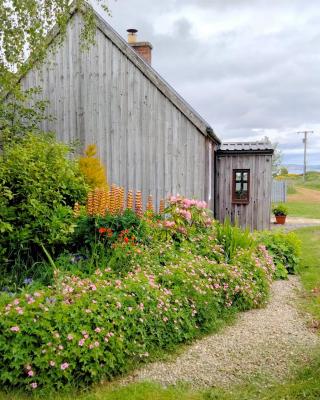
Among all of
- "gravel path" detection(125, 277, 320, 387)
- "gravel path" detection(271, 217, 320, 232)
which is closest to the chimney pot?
"gravel path" detection(271, 217, 320, 232)

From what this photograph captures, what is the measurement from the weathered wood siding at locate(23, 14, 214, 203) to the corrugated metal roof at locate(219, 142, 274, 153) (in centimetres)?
243

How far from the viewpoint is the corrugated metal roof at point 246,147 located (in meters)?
12.7

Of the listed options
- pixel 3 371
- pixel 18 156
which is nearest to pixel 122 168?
pixel 18 156

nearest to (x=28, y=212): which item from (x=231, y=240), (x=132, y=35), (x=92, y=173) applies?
(x=92, y=173)

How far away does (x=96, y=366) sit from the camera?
147 inches

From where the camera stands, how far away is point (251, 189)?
1307 centimetres

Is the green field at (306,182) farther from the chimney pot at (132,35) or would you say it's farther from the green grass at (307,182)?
the chimney pot at (132,35)

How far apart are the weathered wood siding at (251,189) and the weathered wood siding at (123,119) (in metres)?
2.45

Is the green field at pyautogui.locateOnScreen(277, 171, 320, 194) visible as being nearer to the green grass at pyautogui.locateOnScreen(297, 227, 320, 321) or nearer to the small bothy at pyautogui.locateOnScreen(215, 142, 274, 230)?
the small bothy at pyautogui.locateOnScreen(215, 142, 274, 230)

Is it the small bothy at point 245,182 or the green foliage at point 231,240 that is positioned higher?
the small bothy at point 245,182

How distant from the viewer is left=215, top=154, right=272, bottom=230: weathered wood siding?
1296 cm

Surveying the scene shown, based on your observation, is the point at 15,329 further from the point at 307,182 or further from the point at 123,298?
the point at 307,182

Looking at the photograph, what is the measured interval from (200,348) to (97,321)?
4.30 ft

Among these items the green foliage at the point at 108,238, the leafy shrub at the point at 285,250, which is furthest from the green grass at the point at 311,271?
the green foliage at the point at 108,238
